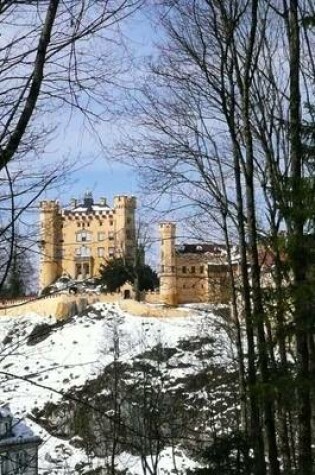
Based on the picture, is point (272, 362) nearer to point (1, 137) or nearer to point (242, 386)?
point (242, 386)

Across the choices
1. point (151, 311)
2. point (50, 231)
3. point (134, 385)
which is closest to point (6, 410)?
point (50, 231)

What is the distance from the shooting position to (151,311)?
4188cm

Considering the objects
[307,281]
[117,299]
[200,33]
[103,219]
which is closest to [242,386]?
[307,281]

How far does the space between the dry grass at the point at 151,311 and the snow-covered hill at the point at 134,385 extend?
580 mm

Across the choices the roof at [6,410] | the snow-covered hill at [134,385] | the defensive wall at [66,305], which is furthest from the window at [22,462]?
the defensive wall at [66,305]

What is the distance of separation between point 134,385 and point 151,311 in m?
28.9

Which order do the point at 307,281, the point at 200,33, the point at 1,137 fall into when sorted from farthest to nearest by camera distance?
1. the point at 200,33
2. the point at 307,281
3. the point at 1,137

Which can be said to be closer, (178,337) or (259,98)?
(259,98)

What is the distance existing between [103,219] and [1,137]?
51255 mm

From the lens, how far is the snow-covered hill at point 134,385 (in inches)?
599

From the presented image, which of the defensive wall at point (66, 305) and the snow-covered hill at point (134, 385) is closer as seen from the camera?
the snow-covered hill at point (134, 385)

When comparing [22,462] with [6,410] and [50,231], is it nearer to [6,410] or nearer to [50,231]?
[50,231]

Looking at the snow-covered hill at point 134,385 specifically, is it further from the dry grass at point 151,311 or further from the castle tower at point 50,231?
the castle tower at point 50,231

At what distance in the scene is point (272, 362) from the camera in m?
8.20
